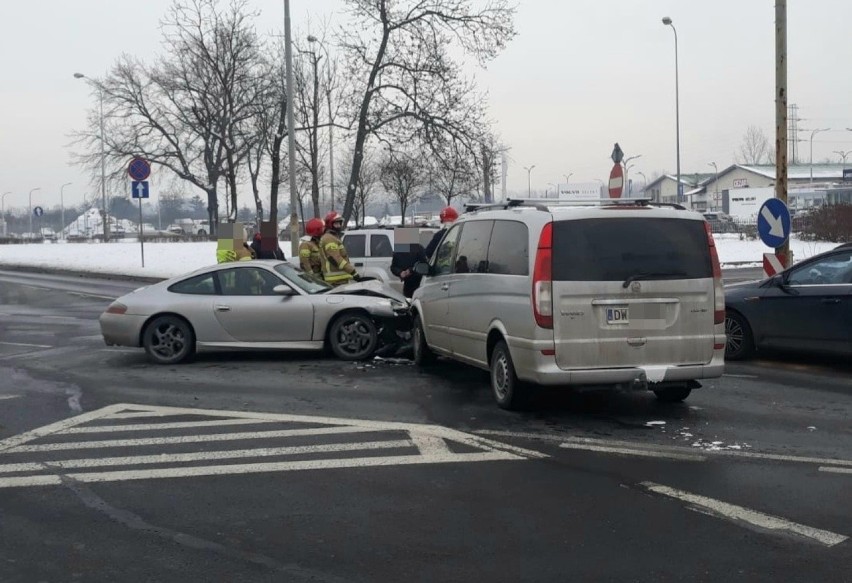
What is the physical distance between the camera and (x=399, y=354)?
41.4 ft

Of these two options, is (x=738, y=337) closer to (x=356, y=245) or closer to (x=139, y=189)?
(x=356, y=245)

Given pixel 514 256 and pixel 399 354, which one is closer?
pixel 514 256

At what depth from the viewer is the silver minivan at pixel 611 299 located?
8.21 meters

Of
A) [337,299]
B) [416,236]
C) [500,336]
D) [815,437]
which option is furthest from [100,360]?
[815,437]

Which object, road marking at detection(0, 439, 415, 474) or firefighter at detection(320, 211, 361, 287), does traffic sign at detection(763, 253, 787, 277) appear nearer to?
firefighter at detection(320, 211, 361, 287)

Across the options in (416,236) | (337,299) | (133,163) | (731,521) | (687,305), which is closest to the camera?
(731,521)

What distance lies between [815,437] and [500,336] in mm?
2816

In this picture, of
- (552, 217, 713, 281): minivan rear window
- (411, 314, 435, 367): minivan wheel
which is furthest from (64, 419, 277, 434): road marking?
(411, 314, 435, 367): minivan wheel

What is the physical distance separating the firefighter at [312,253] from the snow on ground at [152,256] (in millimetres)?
18460

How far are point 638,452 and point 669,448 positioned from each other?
0.99 feet

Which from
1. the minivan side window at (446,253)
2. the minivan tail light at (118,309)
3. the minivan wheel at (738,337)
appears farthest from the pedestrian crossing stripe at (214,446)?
the minivan wheel at (738,337)

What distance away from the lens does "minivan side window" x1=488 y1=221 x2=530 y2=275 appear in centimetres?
854

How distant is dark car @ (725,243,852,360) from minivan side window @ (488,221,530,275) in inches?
163

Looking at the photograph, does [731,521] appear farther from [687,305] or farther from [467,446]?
[687,305]
